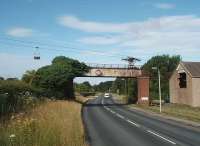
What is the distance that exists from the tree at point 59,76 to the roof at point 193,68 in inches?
744

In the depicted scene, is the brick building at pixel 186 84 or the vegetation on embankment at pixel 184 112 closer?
the vegetation on embankment at pixel 184 112

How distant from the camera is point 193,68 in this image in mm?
71125

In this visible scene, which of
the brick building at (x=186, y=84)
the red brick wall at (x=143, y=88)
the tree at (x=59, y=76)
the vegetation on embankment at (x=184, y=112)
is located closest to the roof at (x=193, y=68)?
the brick building at (x=186, y=84)

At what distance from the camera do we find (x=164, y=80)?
12794 centimetres

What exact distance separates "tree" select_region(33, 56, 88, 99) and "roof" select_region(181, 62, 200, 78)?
18.9m

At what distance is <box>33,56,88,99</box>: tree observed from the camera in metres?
72.1

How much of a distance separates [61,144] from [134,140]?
927 cm

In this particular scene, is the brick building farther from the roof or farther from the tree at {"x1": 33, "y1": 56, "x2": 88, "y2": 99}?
the tree at {"x1": 33, "y1": 56, "x2": 88, "y2": 99}

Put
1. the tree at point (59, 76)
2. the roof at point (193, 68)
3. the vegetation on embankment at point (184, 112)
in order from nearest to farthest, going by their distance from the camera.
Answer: the vegetation on embankment at point (184, 112) → the roof at point (193, 68) → the tree at point (59, 76)

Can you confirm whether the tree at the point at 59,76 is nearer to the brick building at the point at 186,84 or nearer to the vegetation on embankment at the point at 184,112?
the brick building at the point at 186,84

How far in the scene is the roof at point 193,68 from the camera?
68.2m

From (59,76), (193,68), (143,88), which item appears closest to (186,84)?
(193,68)

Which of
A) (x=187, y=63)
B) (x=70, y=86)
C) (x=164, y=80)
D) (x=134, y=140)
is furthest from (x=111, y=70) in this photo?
(x=134, y=140)

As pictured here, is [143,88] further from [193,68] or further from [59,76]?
[59,76]
